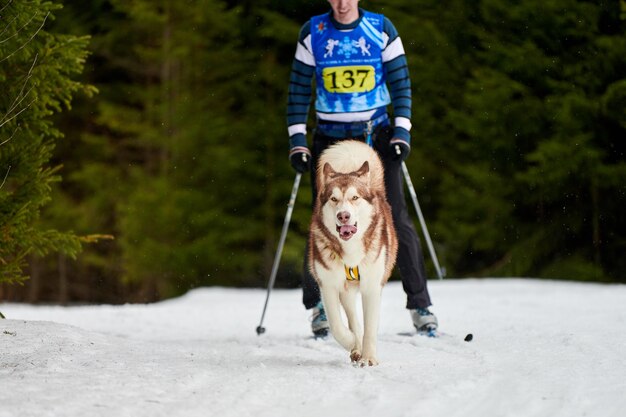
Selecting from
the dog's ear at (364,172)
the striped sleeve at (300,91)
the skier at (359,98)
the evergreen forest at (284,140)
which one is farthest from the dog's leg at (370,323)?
the evergreen forest at (284,140)

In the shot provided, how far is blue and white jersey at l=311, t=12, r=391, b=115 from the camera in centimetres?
548

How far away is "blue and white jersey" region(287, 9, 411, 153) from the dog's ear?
0.98 meters

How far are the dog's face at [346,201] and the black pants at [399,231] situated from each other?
1096 mm

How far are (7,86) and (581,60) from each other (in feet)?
25.0

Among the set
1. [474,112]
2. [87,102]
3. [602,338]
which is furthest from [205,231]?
[602,338]

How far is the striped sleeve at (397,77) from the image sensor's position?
5.57m

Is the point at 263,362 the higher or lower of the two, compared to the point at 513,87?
lower

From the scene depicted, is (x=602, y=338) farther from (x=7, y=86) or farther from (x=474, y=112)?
(x=474, y=112)

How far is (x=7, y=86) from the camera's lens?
6379mm

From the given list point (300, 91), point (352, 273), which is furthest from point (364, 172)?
point (300, 91)

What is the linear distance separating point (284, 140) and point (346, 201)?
993cm

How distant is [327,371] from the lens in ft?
14.6

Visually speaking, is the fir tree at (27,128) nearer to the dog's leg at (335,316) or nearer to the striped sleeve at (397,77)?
the striped sleeve at (397,77)

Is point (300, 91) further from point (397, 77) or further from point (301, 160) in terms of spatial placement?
point (397, 77)
